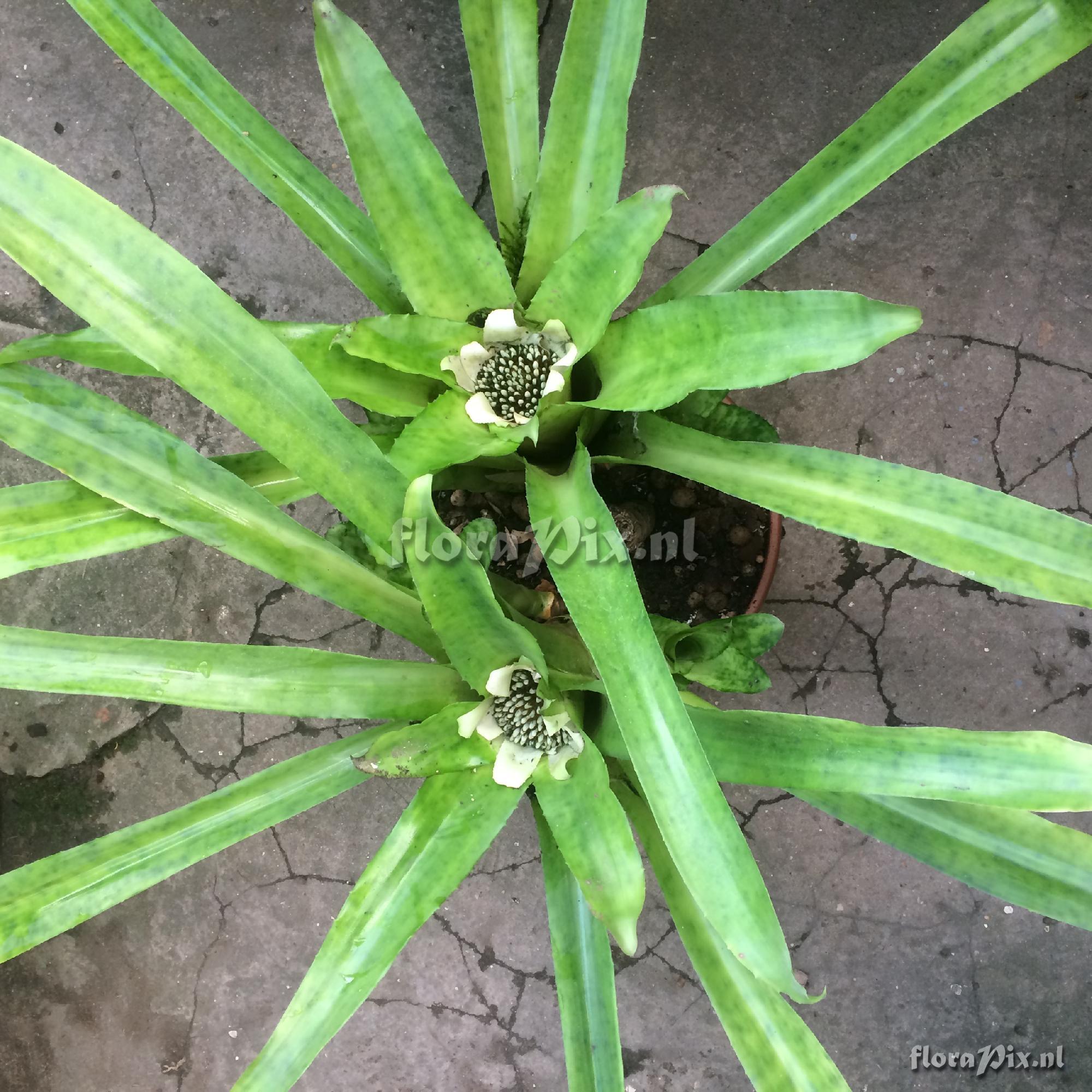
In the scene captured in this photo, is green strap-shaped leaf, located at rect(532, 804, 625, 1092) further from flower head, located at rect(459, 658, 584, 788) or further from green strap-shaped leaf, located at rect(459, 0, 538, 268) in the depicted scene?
green strap-shaped leaf, located at rect(459, 0, 538, 268)

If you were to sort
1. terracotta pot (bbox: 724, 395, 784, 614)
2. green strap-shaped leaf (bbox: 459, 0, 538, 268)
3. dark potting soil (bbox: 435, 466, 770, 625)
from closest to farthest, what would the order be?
green strap-shaped leaf (bbox: 459, 0, 538, 268) → dark potting soil (bbox: 435, 466, 770, 625) → terracotta pot (bbox: 724, 395, 784, 614)

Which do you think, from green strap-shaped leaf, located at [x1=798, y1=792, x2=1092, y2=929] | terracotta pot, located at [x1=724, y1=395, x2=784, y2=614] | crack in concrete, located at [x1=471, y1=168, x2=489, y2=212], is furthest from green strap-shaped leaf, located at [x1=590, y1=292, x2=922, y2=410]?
crack in concrete, located at [x1=471, y1=168, x2=489, y2=212]

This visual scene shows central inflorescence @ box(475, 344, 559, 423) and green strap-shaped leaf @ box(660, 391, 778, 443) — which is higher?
green strap-shaped leaf @ box(660, 391, 778, 443)

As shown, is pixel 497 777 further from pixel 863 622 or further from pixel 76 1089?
pixel 76 1089

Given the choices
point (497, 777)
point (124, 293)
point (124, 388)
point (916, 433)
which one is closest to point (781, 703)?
point (916, 433)

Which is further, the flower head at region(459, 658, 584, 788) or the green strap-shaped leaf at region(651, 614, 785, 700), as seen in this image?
the green strap-shaped leaf at region(651, 614, 785, 700)

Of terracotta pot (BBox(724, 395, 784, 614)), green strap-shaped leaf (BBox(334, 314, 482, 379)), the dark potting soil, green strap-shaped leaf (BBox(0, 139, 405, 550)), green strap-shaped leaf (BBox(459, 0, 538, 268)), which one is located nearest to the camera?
green strap-shaped leaf (BBox(0, 139, 405, 550))

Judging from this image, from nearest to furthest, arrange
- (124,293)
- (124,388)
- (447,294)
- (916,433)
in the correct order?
(124,293)
(447,294)
(916,433)
(124,388)

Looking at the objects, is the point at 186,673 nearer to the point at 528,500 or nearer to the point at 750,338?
the point at 528,500
